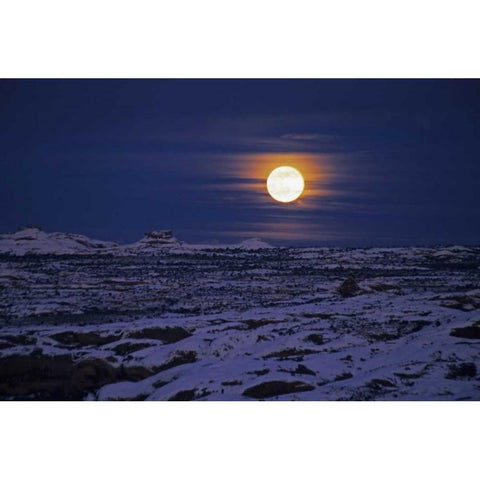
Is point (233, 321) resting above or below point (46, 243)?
below

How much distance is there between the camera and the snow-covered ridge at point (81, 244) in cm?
1010

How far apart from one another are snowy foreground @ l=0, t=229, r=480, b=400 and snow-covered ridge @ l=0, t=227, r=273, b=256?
28 mm

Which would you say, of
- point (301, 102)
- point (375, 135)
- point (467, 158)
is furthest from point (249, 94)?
point (467, 158)

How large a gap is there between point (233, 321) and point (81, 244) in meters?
3.31

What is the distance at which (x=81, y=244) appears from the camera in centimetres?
1082

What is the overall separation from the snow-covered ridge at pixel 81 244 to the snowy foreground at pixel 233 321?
28mm

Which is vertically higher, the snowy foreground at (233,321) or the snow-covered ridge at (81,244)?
the snow-covered ridge at (81,244)

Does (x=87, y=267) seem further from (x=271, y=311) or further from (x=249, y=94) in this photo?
(x=249, y=94)

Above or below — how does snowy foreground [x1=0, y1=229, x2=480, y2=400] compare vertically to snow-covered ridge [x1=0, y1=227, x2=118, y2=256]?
below

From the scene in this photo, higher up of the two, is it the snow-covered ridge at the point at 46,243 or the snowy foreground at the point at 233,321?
the snow-covered ridge at the point at 46,243

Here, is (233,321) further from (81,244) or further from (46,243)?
(46,243)

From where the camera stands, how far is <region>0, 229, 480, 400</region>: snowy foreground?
8.53 m

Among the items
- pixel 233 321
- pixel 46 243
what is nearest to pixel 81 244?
pixel 46 243

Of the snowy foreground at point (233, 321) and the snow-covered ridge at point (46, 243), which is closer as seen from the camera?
the snowy foreground at point (233, 321)
